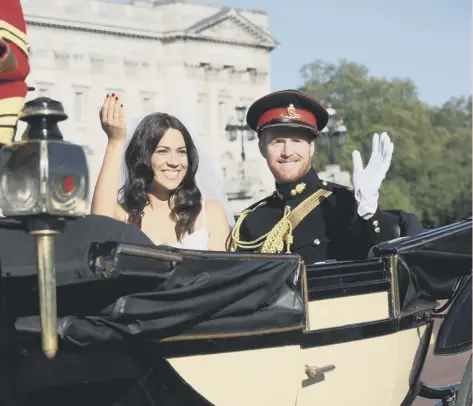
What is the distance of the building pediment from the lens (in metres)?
57.4

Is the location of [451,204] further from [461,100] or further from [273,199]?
[273,199]

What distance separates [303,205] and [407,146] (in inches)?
1895

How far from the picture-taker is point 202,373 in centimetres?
346

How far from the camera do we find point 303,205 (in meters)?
4.73

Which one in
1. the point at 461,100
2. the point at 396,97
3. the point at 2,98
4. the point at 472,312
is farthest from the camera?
the point at 461,100

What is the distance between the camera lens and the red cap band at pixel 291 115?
4.76 meters

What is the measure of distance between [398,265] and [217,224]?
83 centimetres

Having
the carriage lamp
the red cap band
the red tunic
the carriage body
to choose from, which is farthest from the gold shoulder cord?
the carriage lamp

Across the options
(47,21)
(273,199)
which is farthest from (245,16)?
(273,199)

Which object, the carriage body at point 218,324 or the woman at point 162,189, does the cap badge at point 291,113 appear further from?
the carriage body at point 218,324

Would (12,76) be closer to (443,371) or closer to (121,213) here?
(121,213)

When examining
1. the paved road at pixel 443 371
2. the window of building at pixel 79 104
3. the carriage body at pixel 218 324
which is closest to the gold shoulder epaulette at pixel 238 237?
the carriage body at pixel 218 324

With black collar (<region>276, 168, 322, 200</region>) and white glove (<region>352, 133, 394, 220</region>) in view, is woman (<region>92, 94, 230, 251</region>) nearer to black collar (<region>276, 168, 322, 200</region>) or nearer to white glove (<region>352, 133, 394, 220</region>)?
black collar (<region>276, 168, 322, 200</region>)

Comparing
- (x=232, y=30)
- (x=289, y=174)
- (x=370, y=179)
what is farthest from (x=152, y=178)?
(x=232, y=30)
